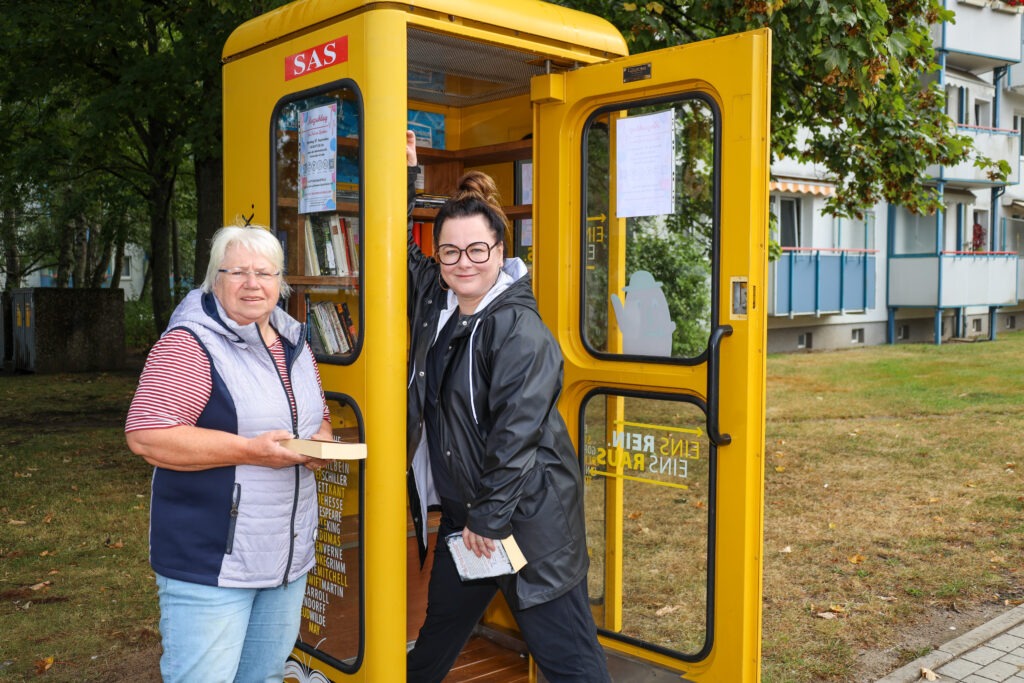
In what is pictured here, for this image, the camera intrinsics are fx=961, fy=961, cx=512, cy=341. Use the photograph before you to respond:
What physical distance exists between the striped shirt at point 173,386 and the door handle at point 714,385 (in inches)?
61.8

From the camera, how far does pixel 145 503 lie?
24.9 ft

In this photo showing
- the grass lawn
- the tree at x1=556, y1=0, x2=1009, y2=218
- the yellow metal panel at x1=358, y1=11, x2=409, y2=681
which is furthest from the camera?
the tree at x1=556, y1=0, x2=1009, y2=218

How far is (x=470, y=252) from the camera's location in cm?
288

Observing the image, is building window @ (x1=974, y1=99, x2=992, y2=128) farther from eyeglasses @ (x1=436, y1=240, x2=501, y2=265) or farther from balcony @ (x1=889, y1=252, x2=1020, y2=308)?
eyeglasses @ (x1=436, y1=240, x2=501, y2=265)

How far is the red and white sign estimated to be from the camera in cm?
314

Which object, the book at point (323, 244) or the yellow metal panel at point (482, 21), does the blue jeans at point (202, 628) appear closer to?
the book at point (323, 244)

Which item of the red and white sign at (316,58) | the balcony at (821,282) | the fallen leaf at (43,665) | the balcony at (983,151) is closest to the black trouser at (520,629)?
the red and white sign at (316,58)

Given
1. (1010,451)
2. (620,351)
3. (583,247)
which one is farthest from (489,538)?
(1010,451)

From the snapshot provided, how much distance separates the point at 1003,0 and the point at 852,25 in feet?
6.40

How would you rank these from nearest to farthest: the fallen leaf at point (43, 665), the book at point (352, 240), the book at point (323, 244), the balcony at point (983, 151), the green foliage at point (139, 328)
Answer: the book at point (352, 240) < the book at point (323, 244) < the fallen leaf at point (43, 665) < the green foliage at point (139, 328) < the balcony at point (983, 151)

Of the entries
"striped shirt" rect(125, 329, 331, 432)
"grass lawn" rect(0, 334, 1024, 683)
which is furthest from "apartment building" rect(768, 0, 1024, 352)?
"striped shirt" rect(125, 329, 331, 432)

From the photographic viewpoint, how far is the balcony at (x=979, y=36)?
21750 mm

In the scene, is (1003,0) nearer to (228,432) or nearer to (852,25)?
(852,25)

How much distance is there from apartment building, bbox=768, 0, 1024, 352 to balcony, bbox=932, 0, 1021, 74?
0.03m
